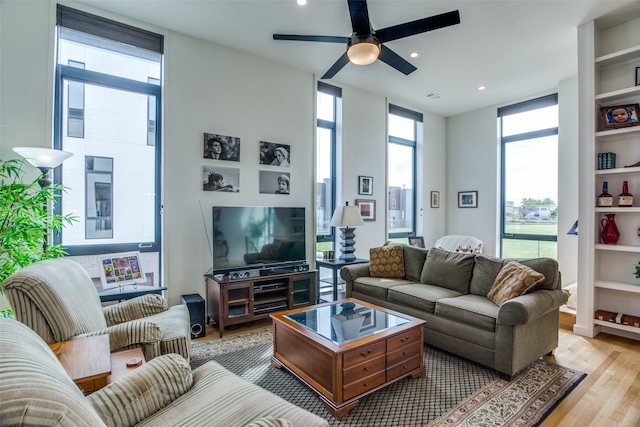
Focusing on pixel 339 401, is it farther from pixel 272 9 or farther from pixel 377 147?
pixel 377 147

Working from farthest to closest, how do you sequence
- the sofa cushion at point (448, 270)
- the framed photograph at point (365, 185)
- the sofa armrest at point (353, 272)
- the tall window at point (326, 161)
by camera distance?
the framed photograph at point (365, 185) → the tall window at point (326, 161) → the sofa armrest at point (353, 272) → the sofa cushion at point (448, 270)

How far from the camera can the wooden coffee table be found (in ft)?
6.69

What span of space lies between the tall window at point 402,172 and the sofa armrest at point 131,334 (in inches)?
169

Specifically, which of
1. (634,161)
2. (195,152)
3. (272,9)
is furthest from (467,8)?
(195,152)

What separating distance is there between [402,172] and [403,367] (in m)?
4.19

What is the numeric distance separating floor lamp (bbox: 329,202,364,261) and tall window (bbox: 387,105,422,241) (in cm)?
147

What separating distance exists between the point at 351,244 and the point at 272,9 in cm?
283

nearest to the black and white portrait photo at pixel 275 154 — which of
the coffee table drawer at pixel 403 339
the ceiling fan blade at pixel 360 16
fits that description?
the ceiling fan blade at pixel 360 16

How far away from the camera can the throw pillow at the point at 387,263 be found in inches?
153

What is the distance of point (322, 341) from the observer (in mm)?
2143

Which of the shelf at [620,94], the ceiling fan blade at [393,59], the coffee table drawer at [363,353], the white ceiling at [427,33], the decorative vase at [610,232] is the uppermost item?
the white ceiling at [427,33]

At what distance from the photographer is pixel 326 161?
4.96 m

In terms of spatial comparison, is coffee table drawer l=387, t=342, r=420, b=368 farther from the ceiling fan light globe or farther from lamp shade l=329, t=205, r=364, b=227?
the ceiling fan light globe

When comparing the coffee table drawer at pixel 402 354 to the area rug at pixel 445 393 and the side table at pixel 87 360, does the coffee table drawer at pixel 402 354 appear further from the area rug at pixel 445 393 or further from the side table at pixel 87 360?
the side table at pixel 87 360
